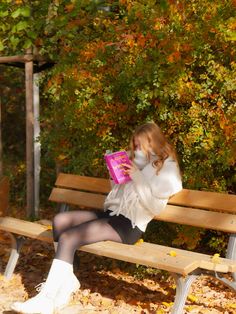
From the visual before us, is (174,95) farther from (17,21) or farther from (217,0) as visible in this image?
(17,21)

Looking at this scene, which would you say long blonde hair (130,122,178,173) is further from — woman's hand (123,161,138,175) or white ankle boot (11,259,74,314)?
white ankle boot (11,259,74,314)

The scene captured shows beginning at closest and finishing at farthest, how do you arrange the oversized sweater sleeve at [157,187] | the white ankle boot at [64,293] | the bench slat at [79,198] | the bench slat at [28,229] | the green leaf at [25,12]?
the white ankle boot at [64,293], the oversized sweater sleeve at [157,187], the bench slat at [28,229], the bench slat at [79,198], the green leaf at [25,12]

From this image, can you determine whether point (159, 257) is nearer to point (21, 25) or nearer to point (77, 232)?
point (77, 232)

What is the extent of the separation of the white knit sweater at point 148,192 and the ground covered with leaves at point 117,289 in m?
0.62

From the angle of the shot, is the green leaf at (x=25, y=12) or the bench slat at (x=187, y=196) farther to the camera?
the green leaf at (x=25, y=12)

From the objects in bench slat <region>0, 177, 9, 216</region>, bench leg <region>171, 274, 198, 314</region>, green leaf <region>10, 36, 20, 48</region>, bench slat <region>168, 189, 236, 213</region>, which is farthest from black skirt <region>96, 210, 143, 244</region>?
green leaf <region>10, 36, 20, 48</region>

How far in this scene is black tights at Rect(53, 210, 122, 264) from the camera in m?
4.23

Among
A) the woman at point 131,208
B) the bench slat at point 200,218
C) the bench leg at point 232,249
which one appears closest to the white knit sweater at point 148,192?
the woman at point 131,208

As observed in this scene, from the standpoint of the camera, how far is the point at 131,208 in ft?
14.7

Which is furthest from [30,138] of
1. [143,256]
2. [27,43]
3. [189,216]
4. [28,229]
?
[143,256]

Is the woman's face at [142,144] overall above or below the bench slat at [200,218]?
above

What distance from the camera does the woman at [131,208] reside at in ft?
13.9

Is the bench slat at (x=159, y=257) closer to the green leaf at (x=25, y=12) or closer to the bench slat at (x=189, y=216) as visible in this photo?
the bench slat at (x=189, y=216)

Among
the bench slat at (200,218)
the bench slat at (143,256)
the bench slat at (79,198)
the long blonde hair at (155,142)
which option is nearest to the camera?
the bench slat at (143,256)
